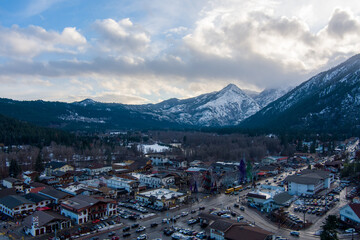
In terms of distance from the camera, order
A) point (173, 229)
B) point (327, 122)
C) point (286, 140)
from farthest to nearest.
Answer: point (327, 122) → point (286, 140) → point (173, 229)

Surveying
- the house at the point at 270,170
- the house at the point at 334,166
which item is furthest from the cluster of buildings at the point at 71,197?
the house at the point at 334,166

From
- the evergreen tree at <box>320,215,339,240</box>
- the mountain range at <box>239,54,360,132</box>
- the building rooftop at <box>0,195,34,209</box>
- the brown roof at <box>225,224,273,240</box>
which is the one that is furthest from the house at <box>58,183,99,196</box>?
the mountain range at <box>239,54,360,132</box>

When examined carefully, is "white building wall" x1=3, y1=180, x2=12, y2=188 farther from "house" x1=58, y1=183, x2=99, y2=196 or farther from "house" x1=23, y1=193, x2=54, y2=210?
"house" x1=23, y1=193, x2=54, y2=210


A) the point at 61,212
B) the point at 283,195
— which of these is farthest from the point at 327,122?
the point at 61,212

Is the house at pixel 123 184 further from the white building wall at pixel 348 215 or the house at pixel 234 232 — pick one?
the white building wall at pixel 348 215

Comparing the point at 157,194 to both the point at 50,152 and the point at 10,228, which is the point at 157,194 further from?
the point at 50,152

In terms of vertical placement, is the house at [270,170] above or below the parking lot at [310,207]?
above
